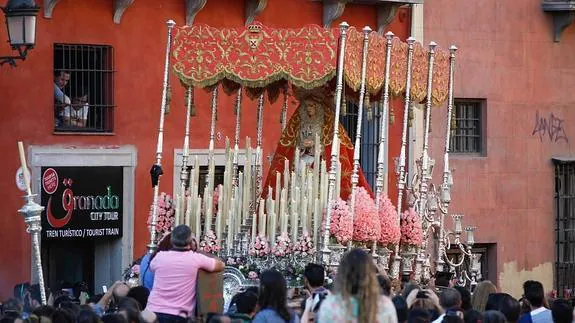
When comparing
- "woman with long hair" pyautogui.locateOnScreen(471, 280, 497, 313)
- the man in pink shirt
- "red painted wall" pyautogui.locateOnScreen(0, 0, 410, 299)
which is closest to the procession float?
"woman with long hair" pyautogui.locateOnScreen(471, 280, 497, 313)

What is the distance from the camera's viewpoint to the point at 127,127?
23.3 metres

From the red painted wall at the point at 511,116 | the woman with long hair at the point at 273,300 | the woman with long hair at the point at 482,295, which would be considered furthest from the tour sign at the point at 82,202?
the woman with long hair at the point at 273,300

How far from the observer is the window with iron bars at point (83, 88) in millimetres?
22703

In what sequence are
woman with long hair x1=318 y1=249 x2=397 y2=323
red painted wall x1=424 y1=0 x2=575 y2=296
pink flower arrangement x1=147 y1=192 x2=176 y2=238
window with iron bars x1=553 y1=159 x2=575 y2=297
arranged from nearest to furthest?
1. woman with long hair x1=318 y1=249 x2=397 y2=323
2. pink flower arrangement x1=147 y1=192 x2=176 y2=238
3. red painted wall x1=424 y1=0 x2=575 y2=296
4. window with iron bars x1=553 y1=159 x2=575 y2=297

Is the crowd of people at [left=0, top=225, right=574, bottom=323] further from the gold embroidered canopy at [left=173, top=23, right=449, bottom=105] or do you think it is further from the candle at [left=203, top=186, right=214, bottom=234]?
the gold embroidered canopy at [left=173, top=23, right=449, bottom=105]

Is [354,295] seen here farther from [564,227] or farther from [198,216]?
[564,227]

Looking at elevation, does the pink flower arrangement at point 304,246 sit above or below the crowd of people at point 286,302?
above

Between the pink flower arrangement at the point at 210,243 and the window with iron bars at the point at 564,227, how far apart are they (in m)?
10.6

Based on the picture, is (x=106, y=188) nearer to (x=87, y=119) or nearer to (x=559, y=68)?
(x=87, y=119)

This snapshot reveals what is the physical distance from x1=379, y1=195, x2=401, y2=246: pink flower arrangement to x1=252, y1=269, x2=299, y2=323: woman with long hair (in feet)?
22.9

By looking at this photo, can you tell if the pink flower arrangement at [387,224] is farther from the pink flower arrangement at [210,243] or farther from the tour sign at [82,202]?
the tour sign at [82,202]

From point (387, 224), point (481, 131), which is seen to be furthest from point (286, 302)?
point (481, 131)

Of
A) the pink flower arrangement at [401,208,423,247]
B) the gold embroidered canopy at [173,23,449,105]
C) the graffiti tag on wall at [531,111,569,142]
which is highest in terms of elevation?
the gold embroidered canopy at [173,23,449,105]

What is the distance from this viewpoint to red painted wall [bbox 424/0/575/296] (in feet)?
89.0
